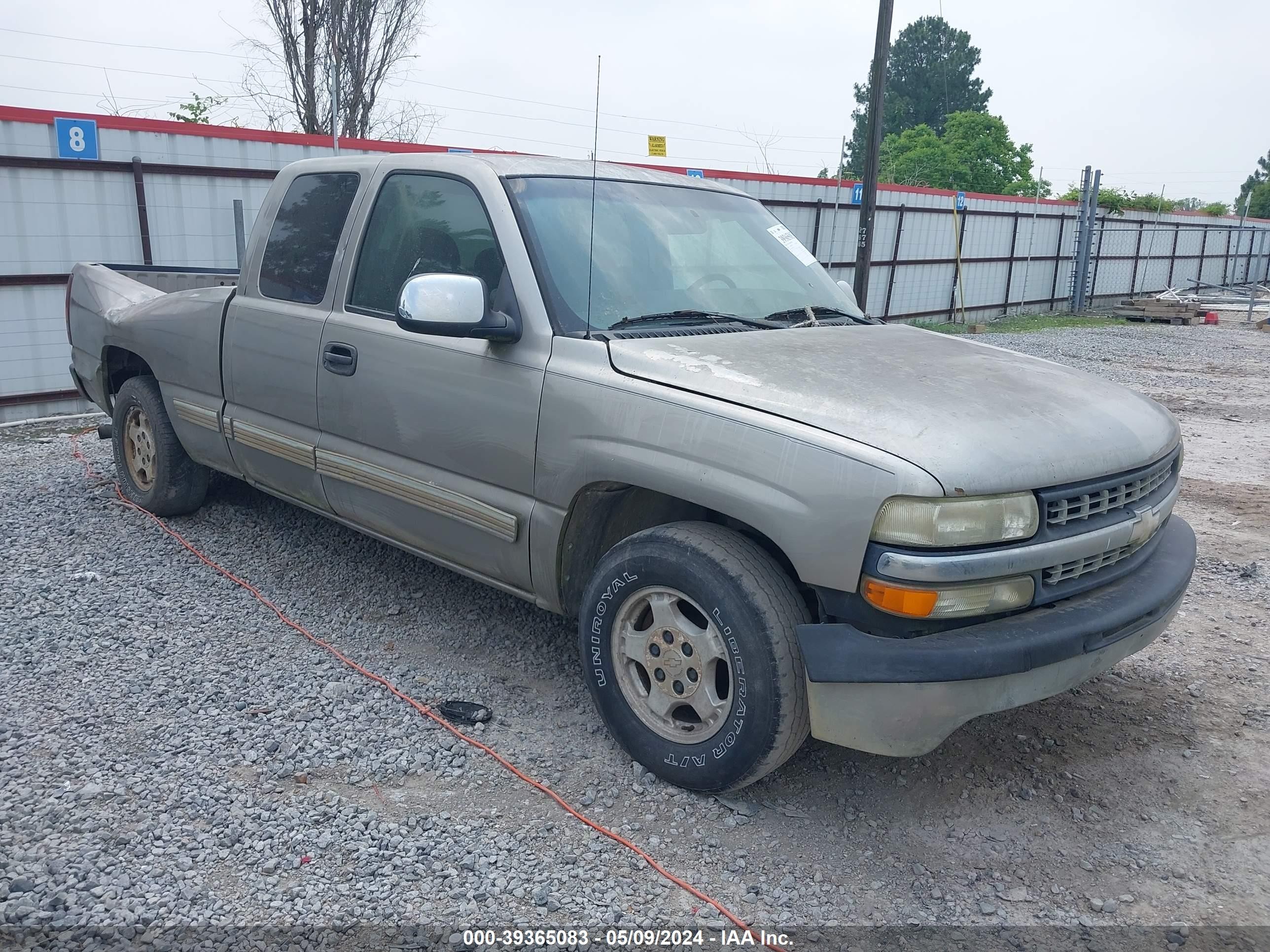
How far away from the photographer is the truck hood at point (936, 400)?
8.83 ft

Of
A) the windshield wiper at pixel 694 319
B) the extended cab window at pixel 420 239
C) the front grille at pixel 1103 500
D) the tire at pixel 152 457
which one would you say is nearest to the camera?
the front grille at pixel 1103 500

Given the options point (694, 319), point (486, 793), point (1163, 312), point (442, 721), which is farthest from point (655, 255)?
point (1163, 312)

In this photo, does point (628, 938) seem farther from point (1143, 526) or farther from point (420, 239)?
point (420, 239)

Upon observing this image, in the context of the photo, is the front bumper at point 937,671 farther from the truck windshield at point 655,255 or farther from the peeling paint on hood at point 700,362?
the truck windshield at point 655,255

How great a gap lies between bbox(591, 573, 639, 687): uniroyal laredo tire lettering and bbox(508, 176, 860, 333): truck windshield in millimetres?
864

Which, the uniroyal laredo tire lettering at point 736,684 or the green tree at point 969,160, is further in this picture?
the green tree at point 969,160

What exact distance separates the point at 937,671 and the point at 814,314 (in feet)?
5.91

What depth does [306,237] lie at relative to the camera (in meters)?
4.43

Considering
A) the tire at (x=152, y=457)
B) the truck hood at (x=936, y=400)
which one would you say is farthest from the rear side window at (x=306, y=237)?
the truck hood at (x=936, y=400)

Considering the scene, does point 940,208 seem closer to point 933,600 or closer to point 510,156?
point 510,156

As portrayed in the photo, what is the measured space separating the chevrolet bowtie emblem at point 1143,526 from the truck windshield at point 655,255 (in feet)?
4.85

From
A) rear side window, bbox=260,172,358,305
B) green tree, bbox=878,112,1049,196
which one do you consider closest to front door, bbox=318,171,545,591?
rear side window, bbox=260,172,358,305

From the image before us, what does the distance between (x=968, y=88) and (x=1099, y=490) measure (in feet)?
239

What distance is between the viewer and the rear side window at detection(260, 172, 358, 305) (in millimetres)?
4281
